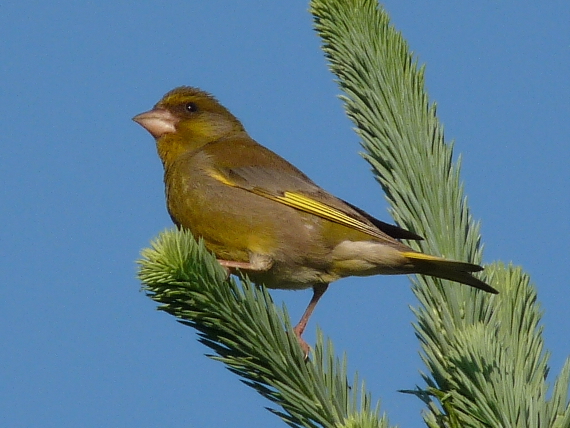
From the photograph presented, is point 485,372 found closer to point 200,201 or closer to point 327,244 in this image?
point 327,244

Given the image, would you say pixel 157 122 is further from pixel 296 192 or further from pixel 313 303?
pixel 313 303

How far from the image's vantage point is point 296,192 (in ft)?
14.5

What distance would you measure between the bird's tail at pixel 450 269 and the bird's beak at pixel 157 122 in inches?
95.6

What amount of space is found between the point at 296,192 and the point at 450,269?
1657 mm

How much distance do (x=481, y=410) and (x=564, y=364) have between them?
377 mm

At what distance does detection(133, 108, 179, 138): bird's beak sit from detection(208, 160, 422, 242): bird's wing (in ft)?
2.58

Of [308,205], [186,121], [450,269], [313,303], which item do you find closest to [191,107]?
[186,121]

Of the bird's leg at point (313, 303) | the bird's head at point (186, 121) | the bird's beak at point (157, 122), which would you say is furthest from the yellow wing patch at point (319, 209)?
the bird's beak at point (157, 122)

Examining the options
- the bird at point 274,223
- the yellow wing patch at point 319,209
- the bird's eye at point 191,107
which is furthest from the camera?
the bird's eye at point 191,107

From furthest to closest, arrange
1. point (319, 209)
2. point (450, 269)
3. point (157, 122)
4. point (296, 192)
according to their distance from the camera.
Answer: point (157, 122) → point (296, 192) → point (319, 209) → point (450, 269)

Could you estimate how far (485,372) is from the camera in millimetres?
2105

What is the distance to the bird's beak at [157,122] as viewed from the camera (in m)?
5.12

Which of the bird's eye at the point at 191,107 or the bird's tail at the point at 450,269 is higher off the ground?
the bird's eye at the point at 191,107

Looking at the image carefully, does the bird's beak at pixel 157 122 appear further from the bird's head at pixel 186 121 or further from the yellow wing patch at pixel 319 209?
the yellow wing patch at pixel 319 209
